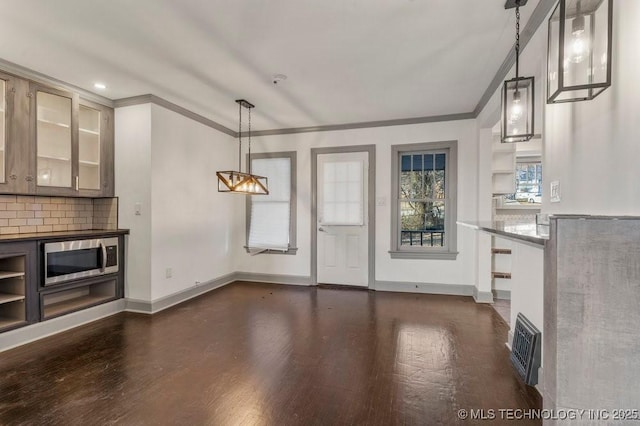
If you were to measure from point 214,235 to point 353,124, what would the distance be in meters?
2.94

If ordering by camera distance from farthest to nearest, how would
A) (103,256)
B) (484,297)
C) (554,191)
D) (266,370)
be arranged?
(484,297)
(103,256)
(266,370)
(554,191)

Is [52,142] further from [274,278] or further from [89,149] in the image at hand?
[274,278]

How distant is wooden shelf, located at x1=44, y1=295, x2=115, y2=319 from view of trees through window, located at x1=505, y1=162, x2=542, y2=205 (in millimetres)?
6096

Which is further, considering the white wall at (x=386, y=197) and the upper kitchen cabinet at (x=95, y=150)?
the white wall at (x=386, y=197)

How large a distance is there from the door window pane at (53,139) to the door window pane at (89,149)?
20cm

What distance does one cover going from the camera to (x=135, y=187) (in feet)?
12.7

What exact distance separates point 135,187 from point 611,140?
4.45 metres

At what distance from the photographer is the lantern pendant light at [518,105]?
6.90 feet

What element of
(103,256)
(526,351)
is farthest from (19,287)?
(526,351)

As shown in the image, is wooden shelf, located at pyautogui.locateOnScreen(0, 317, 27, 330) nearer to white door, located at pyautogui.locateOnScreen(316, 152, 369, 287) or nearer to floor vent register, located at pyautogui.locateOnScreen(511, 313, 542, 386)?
white door, located at pyautogui.locateOnScreen(316, 152, 369, 287)

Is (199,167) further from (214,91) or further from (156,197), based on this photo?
(214,91)

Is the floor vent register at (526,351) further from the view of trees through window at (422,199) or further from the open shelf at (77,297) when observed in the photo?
the open shelf at (77,297)

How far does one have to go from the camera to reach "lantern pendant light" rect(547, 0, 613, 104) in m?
1.30

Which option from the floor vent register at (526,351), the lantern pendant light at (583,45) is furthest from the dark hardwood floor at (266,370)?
the lantern pendant light at (583,45)
